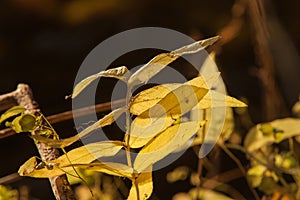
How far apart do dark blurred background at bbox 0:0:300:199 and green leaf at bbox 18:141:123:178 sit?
32.1 inches

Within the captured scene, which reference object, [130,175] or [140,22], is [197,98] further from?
[140,22]

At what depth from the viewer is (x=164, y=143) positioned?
0.35 metres

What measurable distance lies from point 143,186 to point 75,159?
45 millimetres

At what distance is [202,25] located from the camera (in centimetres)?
132

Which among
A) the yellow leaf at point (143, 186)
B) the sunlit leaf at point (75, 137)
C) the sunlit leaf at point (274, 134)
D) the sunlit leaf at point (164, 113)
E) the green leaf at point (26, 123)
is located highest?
the green leaf at point (26, 123)

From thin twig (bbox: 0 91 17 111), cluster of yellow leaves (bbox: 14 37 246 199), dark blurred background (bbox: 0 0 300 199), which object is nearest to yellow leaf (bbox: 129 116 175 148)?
cluster of yellow leaves (bbox: 14 37 246 199)

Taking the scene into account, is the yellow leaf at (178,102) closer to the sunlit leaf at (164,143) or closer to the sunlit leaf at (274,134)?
the sunlit leaf at (164,143)

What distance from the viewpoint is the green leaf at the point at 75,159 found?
34 centimetres

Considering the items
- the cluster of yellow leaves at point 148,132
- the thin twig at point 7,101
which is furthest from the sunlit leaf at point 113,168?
the thin twig at point 7,101

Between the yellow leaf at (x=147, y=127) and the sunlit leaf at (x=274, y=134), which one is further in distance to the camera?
the sunlit leaf at (x=274, y=134)

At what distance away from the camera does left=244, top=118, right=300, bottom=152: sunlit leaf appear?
1.97 ft

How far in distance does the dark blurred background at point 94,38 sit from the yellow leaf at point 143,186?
2.64ft

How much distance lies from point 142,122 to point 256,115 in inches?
33.8

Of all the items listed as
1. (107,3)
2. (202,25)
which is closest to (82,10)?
(107,3)
